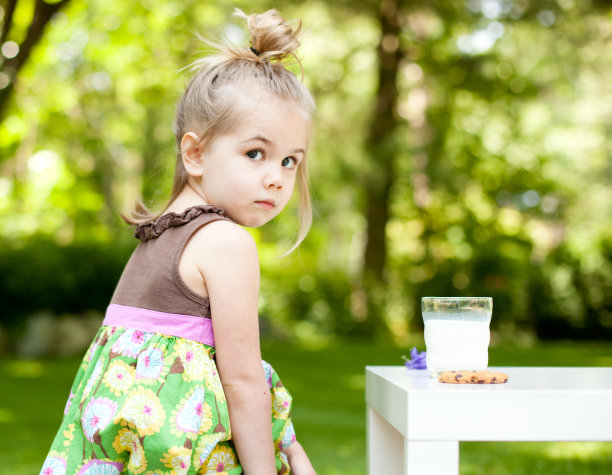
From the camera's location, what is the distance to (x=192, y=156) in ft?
5.59

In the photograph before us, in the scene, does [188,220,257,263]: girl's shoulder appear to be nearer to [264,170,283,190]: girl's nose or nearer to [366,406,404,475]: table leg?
[264,170,283,190]: girl's nose

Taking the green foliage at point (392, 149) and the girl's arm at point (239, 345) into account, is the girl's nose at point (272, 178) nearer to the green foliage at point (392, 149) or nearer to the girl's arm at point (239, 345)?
the girl's arm at point (239, 345)

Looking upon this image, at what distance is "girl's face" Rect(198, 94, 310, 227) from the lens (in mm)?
1634

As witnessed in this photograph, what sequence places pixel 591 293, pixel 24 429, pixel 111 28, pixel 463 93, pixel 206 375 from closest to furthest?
pixel 206 375 < pixel 24 429 < pixel 111 28 < pixel 463 93 < pixel 591 293

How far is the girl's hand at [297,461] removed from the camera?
169cm

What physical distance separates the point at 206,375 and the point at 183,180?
533 mm

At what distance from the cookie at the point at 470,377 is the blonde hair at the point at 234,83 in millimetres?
486

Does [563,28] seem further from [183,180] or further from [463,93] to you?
[183,180]

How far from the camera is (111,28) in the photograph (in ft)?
33.3

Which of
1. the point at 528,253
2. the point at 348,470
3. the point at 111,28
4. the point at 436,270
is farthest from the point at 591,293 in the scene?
the point at 348,470

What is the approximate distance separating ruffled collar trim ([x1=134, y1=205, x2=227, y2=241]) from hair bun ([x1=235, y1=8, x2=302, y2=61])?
16.2 inches

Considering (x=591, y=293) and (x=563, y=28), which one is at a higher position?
(x=563, y=28)

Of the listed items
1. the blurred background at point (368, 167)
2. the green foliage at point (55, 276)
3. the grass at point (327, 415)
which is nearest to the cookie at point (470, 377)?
the grass at point (327, 415)

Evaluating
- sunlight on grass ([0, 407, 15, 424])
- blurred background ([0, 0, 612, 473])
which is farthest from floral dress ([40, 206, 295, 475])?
blurred background ([0, 0, 612, 473])
